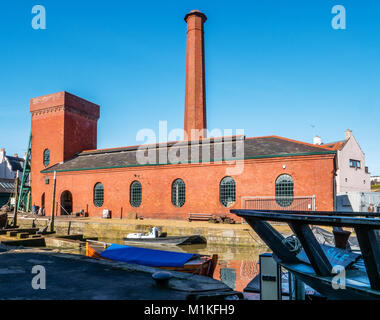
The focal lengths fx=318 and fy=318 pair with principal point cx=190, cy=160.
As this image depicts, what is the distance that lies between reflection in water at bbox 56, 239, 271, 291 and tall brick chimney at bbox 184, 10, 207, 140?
48.1 feet

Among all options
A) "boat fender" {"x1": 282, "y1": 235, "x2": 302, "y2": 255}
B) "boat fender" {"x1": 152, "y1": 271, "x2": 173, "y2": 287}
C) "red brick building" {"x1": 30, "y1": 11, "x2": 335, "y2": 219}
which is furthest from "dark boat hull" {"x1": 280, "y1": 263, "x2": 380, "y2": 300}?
"red brick building" {"x1": 30, "y1": 11, "x2": 335, "y2": 219}

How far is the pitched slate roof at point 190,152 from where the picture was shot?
22.5 metres

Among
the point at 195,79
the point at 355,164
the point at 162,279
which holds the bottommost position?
the point at 162,279

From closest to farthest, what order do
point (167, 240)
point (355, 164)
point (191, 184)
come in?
point (167, 240), point (191, 184), point (355, 164)

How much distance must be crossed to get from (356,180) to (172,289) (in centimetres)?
3533

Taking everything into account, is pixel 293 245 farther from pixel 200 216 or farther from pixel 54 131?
pixel 54 131

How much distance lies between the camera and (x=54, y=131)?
111ft

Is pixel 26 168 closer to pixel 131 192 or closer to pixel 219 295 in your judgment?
pixel 131 192

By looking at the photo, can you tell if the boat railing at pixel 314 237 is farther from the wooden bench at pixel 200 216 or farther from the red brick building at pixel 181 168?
the wooden bench at pixel 200 216

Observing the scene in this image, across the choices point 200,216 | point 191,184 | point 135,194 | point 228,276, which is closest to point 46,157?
point 135,194

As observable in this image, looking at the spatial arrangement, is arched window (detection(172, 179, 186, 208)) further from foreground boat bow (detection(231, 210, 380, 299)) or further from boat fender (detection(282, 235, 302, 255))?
foreground boat bow (detection(231, 210, 380, 299))

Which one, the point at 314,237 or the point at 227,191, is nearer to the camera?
the point at 314,237

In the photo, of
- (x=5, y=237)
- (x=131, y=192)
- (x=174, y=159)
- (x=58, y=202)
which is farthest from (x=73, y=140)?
(x=5, y=237)

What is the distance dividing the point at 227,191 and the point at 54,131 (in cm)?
2080
